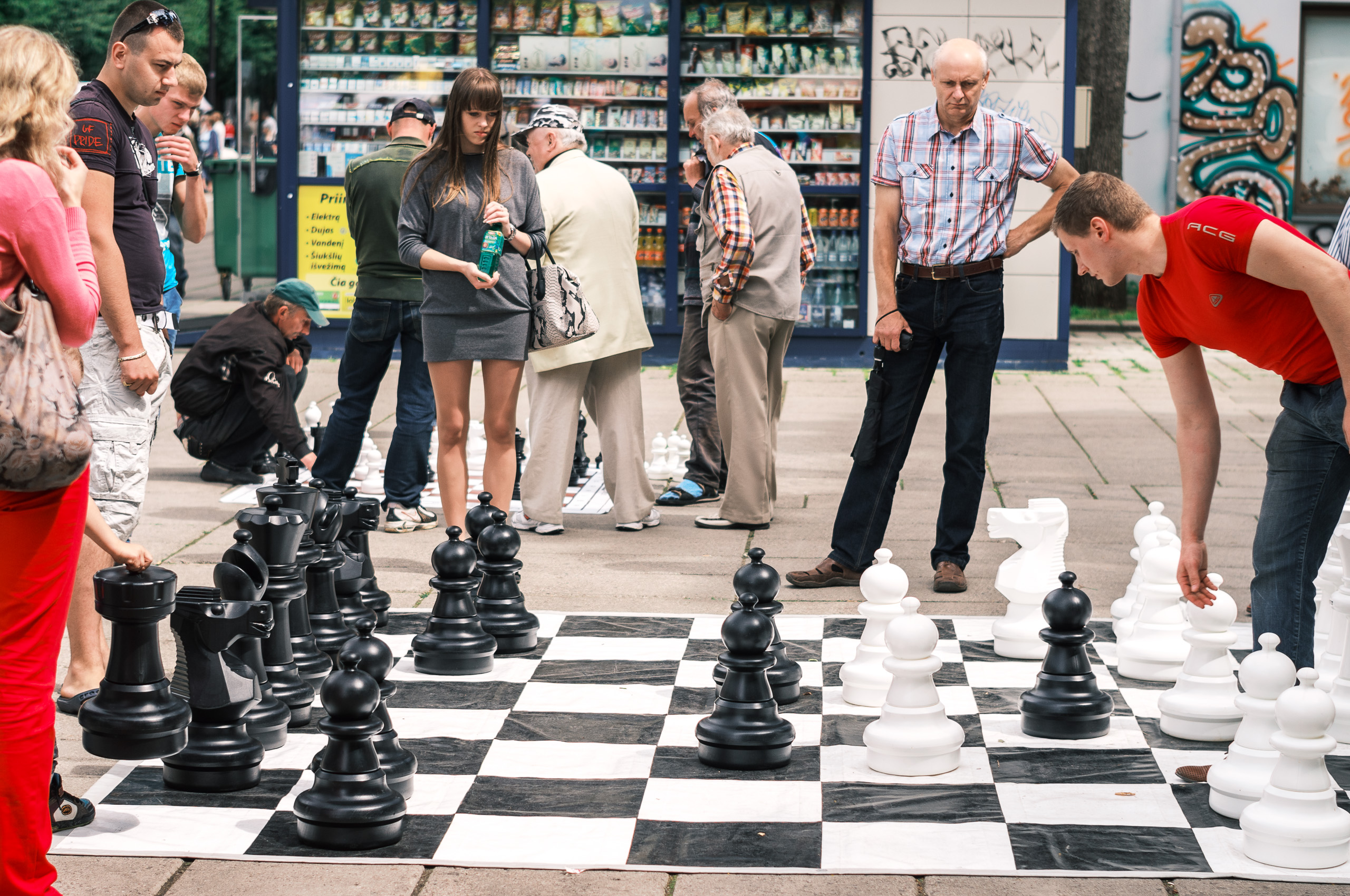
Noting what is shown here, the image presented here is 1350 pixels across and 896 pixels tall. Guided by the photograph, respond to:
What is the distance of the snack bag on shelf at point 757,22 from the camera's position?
11734mm

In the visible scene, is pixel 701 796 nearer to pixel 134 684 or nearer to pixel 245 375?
pixel 134 684

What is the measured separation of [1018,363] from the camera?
11.7 meters

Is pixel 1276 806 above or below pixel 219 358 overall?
below

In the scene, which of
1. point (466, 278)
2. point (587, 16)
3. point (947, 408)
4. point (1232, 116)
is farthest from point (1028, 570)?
point (1232, 116)

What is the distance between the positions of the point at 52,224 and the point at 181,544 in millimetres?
3446

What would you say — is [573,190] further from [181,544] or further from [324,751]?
[324,751]

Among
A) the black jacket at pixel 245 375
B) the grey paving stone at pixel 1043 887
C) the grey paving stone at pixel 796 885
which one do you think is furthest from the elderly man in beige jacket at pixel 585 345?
the grey paving stone at pixel 1043 887

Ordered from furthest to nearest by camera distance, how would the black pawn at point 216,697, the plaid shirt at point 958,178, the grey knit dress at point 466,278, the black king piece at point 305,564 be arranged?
the grey knit dress at point 466,278
the plaid shirt at point 958,178
the black king piece at point 305,564
the black pawn at point 216,697

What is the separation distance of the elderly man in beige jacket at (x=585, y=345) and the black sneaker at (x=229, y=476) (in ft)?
5.35

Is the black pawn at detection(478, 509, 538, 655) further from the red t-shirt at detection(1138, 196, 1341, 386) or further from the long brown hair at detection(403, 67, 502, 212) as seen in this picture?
the red t-shirt at detection(1138, 196, 1341, 386)

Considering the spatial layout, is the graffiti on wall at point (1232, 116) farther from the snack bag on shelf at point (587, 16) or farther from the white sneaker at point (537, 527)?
the white sneaker at point (537, 527)

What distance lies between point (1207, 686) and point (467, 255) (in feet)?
9.84

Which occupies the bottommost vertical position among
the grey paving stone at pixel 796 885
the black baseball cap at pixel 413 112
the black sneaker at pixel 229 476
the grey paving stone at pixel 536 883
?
the grey paving stone at pixel 536 883

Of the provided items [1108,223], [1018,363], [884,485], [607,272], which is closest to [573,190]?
[607,272]
